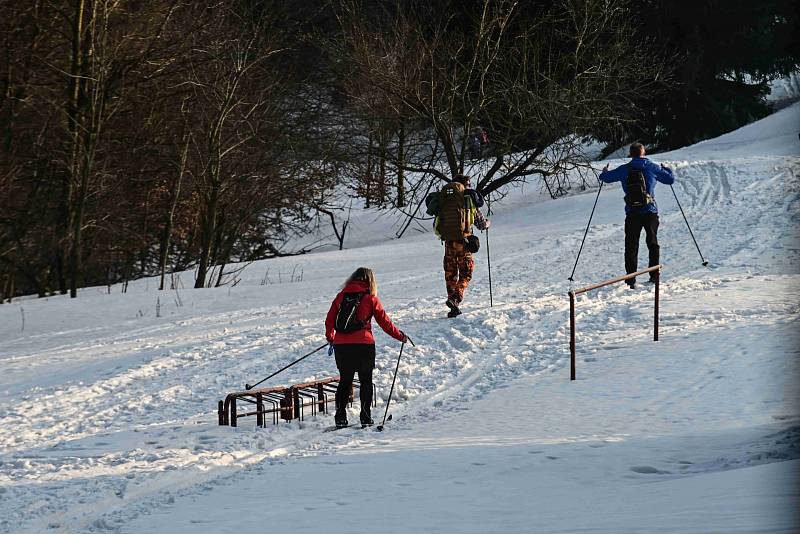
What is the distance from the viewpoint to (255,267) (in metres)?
23.7

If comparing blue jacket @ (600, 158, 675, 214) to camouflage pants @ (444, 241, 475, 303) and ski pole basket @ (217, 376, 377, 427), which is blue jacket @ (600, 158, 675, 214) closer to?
camouflage pants @ (444, 241, 475, 303)

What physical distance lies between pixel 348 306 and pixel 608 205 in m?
16.6

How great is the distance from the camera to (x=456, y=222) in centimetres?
1288

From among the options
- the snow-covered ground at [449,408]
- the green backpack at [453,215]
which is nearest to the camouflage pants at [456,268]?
the green backpack at [453,215]

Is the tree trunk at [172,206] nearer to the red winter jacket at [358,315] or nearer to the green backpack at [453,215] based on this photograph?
the green backpack at [453,215]

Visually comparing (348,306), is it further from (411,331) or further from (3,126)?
(3,126)

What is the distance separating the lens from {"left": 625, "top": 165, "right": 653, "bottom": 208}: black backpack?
14.3 m

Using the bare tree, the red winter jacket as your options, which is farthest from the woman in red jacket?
the bare tree

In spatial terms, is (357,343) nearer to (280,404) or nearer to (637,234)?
(280,404)

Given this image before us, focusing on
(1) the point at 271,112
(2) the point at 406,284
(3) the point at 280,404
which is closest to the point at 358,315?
(3) the point at 280,404

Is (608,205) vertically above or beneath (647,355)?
above

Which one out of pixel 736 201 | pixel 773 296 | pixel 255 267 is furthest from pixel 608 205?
pixel 773 296

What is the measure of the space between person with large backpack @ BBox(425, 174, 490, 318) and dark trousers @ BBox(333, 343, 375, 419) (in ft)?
13.1

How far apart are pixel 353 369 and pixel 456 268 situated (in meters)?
4.42
